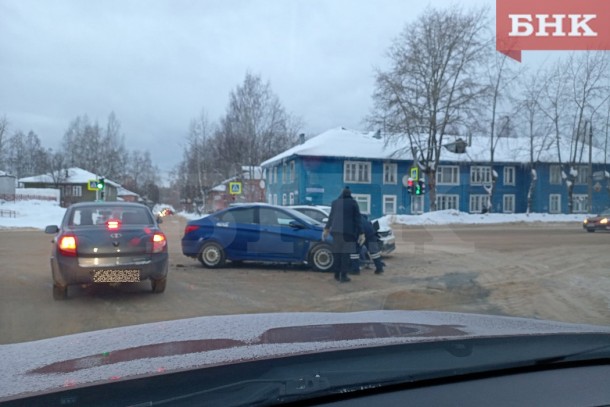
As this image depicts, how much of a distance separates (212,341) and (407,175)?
43817mm

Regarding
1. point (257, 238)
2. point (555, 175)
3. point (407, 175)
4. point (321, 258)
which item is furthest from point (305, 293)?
point (555, 175)

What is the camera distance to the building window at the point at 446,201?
160ft

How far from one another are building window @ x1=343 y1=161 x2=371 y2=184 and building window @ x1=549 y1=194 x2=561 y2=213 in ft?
63.4

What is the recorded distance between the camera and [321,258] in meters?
11.0

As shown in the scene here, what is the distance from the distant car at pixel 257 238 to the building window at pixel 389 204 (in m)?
36.0

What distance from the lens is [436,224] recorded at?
109ft

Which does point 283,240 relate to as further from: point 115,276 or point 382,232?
point 115,276

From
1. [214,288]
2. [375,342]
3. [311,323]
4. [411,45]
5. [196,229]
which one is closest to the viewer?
[375,342]

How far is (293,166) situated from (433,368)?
43.0m

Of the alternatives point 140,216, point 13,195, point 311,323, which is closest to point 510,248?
point 140,216

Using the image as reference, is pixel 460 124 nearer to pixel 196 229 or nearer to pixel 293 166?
pixel 293 166

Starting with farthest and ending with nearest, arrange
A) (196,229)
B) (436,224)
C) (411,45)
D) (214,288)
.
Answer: (411,45) < (436,224) < (196,229) < (214,288)

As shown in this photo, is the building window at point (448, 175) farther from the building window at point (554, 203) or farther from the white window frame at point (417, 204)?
the building window at point (554, 203)

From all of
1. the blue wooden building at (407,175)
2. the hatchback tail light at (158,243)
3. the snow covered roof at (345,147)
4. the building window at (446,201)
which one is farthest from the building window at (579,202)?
the hatchback tail light at (158,243)
